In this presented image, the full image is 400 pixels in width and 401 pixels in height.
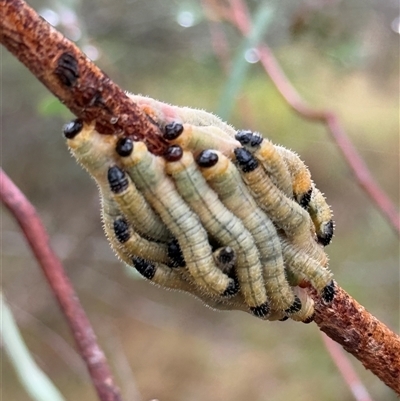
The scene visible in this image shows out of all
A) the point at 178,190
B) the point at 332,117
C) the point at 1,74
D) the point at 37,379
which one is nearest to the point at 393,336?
the point at 178,190

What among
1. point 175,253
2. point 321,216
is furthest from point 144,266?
point 321,216

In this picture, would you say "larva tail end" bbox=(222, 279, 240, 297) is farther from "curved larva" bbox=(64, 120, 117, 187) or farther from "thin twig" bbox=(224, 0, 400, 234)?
"thin twig" bbox=(224, 0, 400, 234)

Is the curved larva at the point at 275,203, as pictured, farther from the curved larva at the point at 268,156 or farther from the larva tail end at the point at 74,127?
the larva tail end at the point at 74,127

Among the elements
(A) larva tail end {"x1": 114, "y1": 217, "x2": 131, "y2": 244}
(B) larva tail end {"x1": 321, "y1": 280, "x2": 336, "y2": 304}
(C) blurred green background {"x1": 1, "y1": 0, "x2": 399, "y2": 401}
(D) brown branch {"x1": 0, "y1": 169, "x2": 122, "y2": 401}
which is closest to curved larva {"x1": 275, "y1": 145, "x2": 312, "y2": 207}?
(B) larva tail end {"x1": 321, "y1": 280, "x2": 336, "y2": 304}

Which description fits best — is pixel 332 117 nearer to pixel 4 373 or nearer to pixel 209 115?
pixel 209 115

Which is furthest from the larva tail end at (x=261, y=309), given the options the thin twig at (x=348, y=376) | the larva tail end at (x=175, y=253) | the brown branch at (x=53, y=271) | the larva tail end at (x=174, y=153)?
the thin twig at (x=348, y=376)
